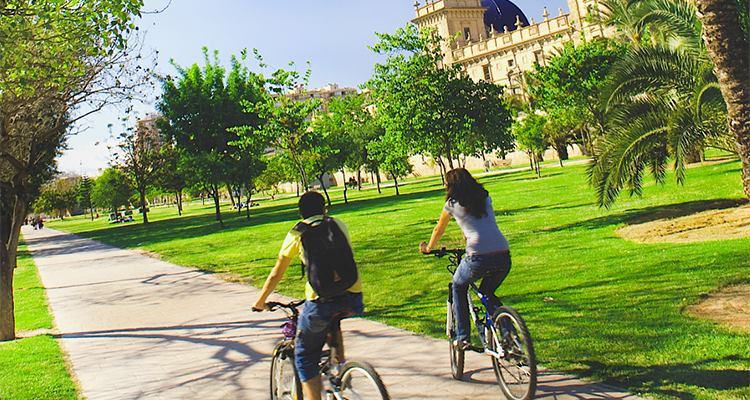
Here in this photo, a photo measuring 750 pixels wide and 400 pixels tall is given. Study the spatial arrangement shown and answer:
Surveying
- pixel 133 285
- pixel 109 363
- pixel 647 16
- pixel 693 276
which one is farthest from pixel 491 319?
pixel 133 285

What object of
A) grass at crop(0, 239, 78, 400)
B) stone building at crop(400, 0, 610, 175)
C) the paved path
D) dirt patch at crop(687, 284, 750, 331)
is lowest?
dirt patch at crop(687, 284, 750, 331)

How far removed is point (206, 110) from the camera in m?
31.4

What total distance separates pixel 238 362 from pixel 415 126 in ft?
41.3

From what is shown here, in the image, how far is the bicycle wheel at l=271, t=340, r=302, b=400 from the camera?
399cm

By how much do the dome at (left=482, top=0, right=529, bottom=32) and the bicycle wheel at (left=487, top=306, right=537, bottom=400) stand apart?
303ft

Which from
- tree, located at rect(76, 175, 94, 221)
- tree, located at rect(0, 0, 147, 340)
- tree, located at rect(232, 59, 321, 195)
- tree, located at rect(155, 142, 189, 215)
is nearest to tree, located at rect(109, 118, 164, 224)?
tree, located at rect(155, 142, 189, 215)

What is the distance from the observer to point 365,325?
739cm

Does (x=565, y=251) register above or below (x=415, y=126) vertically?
below

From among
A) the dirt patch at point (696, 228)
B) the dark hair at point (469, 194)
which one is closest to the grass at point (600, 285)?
the dirt patch at point (696, 228)

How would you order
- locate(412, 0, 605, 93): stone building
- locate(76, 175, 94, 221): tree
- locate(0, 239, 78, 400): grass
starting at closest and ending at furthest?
locate(0, 239, 78, 400): grass
locate(412, 0, 605, 93): stone building
locate(76, 175, 94, 221): tree

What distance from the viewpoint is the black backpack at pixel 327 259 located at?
11.9 feet

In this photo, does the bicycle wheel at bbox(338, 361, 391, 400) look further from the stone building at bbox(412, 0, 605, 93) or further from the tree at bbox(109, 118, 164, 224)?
the stone building at bbox(412, 0, 605, 93)

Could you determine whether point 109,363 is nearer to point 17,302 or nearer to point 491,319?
point 491,319

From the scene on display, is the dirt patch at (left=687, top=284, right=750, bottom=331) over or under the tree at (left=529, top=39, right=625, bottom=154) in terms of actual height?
under
